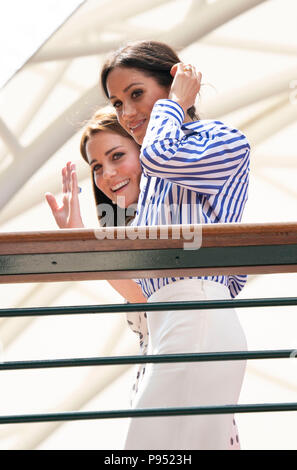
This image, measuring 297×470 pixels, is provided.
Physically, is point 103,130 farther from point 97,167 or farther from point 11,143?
point 11,143

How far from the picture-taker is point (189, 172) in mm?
2086

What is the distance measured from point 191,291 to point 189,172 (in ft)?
1.07

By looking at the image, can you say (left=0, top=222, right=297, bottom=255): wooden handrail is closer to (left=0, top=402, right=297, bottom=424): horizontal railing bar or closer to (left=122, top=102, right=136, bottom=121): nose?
(left=0, top=402, right=297, bottom=424): horizontal railing bar

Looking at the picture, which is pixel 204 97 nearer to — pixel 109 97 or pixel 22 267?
pixel 109 97

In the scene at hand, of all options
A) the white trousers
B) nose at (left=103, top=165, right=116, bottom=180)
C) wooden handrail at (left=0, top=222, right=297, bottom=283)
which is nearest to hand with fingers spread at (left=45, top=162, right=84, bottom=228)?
nose at (left=103, top=165, right=116, bottom=180)

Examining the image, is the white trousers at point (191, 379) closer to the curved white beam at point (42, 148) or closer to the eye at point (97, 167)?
the eye at point (97, 167)

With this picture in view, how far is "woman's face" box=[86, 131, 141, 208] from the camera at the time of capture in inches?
112

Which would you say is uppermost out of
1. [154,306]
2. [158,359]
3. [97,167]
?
[97,167]

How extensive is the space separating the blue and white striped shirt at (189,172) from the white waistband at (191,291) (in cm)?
2

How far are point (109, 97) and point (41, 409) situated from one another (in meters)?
6.87

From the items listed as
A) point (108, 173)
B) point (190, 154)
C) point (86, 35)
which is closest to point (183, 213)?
point (190, 154)


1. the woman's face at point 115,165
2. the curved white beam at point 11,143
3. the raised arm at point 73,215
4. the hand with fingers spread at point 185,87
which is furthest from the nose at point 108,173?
the curved white beam at point 11,143

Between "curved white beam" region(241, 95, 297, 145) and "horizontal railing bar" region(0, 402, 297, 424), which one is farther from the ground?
"curved white beam" region(241, 95, 297, 145)

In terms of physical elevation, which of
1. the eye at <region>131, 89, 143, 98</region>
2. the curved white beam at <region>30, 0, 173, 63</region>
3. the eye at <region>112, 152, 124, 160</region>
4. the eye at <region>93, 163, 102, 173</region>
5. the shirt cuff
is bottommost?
the shirt cuff
